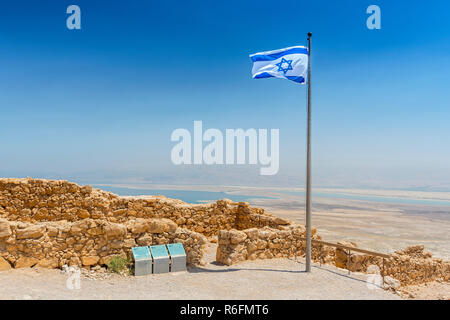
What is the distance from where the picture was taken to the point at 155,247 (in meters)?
9.25

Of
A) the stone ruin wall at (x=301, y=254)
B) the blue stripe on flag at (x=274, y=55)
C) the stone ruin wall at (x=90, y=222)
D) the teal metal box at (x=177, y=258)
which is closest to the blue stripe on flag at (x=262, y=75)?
the blue stripe on flag at (x=274, y=55)

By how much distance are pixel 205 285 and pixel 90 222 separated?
3673mm

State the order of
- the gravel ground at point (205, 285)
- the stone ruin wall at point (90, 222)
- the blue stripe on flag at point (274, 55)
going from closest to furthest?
1. the gravel ground at point (205, 285)
2. the stone ruin wall at point (90, 222)
3. the blue stripe on flag at point (274, 55)

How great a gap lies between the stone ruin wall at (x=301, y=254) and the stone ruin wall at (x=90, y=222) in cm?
110

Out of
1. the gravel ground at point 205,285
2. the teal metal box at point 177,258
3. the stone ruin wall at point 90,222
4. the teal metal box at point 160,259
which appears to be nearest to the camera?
the gravel ground at point 205,285

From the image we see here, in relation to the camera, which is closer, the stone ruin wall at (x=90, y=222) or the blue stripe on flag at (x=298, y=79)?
the stone ruin wall at (x=90, y=222)

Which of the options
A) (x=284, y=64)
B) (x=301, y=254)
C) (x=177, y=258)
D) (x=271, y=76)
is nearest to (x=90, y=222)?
(x=177, y=258)

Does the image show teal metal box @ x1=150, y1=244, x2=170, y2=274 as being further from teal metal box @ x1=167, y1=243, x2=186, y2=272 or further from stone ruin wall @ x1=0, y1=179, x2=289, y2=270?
stone ruin wall @ x1=0, y1=179, x2=289, y2=270

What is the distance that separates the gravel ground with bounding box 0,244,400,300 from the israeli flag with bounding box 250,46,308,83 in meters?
5.90

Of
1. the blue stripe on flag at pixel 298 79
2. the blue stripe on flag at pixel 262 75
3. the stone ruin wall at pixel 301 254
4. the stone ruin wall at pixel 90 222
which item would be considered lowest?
the stone ruin wall at pixel 301 254

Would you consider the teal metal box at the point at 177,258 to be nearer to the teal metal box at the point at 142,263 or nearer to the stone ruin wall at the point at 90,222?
the stone ruin wall at the point at 90,222

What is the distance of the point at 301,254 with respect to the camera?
39.2ft

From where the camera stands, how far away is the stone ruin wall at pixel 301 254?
1048 centimetres

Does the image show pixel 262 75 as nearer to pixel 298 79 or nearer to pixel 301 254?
pixel 298 79
